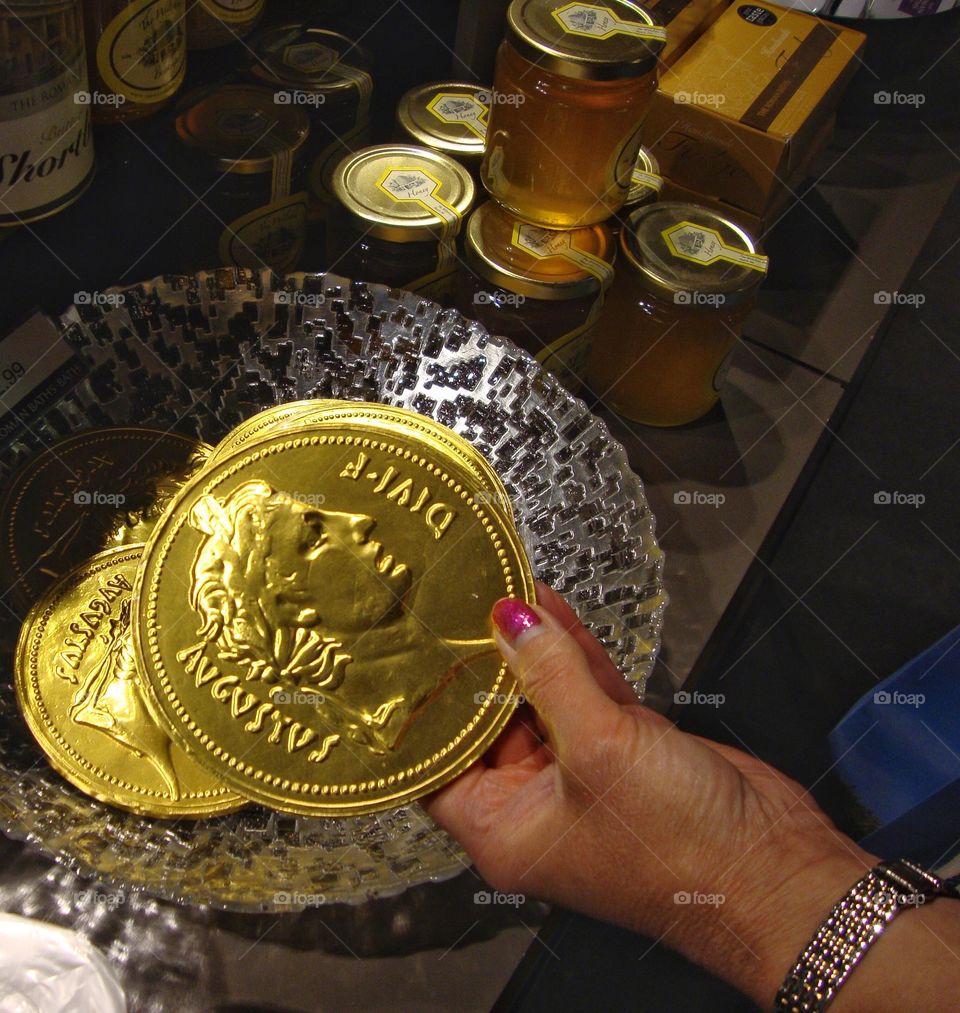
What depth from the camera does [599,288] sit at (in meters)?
1.07

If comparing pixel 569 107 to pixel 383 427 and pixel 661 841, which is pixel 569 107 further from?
pixel 661 841

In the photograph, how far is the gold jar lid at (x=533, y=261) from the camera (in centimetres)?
106

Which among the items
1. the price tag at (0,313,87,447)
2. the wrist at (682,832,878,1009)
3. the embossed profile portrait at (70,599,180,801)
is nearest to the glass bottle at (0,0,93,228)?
the price tag at (0,313,87,447)

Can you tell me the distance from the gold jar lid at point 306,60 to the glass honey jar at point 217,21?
0.04m

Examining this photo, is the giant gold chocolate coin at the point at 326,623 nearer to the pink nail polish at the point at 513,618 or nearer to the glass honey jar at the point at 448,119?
the pink nail polish at the point at 513,618

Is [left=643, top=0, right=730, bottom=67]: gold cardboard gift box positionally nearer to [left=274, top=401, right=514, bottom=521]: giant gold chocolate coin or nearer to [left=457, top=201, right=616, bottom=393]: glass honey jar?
[left=457, top=201, right=616, bottom=393]: glass honey jar

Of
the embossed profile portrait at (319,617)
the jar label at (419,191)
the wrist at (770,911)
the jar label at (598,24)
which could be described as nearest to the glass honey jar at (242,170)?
the jar label at (419,191)

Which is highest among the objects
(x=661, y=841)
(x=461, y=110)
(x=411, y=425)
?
(x=461, y=110)

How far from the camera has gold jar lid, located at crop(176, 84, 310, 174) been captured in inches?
39.0

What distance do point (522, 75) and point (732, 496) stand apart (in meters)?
0.60

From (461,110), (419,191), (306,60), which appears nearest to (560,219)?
(419,191)

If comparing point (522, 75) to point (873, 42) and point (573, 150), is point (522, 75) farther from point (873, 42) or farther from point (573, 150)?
point (873, 42)

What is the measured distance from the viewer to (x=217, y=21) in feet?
3.38

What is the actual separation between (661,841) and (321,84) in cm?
94
